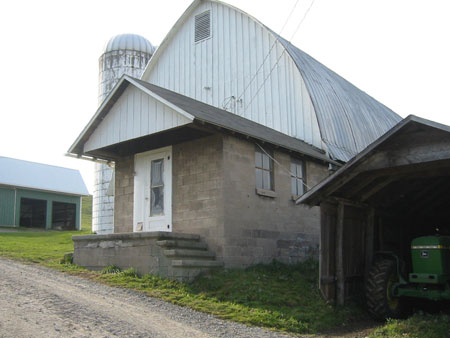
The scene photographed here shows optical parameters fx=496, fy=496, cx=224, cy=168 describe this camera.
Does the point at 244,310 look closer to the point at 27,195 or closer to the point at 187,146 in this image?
the point at 187,146

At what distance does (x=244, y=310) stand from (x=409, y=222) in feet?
18.9

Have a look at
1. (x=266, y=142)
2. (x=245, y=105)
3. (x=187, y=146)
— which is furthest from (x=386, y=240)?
(x=245, y=105)

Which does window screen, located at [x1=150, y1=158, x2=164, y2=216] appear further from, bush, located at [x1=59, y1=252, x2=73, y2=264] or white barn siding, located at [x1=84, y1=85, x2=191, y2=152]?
bush, located at [x1=59, y1=252, x2=73, y2=264]

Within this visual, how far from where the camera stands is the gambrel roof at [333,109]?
17562mm

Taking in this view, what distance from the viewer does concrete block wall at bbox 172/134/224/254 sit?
1198cm

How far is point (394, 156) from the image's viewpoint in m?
9.13

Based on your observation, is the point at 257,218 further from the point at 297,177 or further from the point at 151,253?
the point at 151,253

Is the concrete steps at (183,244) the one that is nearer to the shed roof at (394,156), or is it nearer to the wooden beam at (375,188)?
the shed roof at (394,156)

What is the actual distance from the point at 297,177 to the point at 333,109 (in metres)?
5.46

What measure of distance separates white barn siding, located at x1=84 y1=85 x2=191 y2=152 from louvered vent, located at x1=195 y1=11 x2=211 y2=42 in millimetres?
8960

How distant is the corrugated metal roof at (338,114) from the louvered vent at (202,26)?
10.4ft

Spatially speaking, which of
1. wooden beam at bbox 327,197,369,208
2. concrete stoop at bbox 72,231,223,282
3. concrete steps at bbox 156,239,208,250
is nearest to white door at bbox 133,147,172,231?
concrete steps at bbox 156,239,208,250

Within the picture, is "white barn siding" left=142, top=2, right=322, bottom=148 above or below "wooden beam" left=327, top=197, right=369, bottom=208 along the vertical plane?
above

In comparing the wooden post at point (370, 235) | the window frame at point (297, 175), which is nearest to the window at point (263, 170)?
the window frame at point (297, 175)
